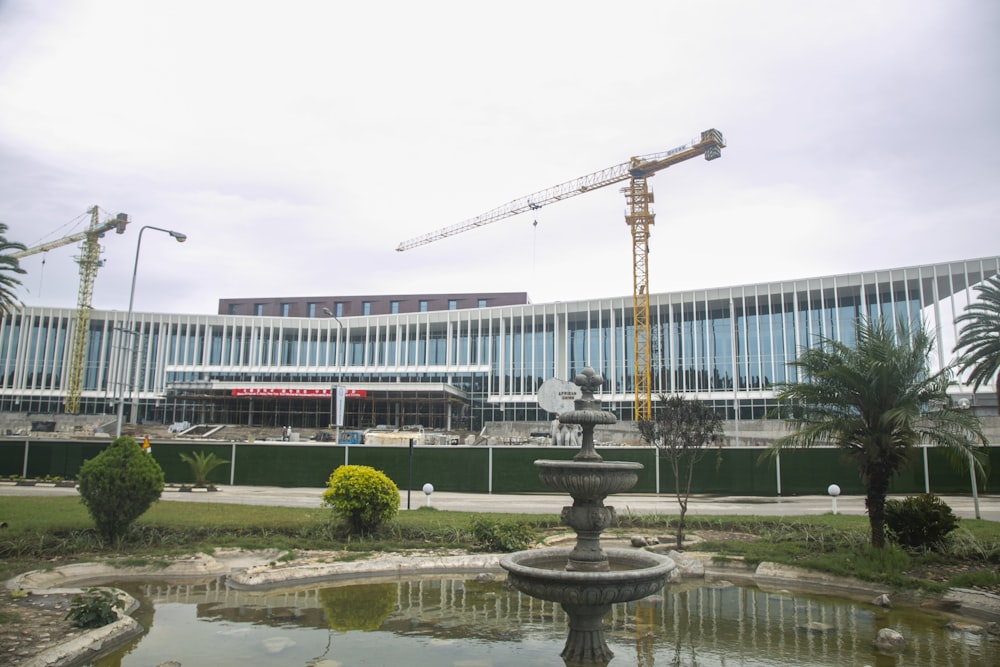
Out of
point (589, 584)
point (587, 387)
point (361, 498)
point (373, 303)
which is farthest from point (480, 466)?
point (373, 303)

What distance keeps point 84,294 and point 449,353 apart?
1788 inches

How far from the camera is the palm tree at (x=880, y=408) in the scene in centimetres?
1321

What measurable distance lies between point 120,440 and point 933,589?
15.9 meters

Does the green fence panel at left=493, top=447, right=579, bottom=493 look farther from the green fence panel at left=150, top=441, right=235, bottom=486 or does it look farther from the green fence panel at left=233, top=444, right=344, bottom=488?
the green fence panel at left=150, top=441, right=235, bottom=486

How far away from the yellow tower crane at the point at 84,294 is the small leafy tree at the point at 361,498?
7544 cm

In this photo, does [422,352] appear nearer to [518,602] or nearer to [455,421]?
[455,421]

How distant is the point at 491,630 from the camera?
9602 mm

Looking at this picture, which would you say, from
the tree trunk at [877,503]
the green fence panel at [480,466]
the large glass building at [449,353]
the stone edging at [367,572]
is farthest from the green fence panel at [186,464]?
the large glass building at [449,353]

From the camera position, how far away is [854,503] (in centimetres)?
2416

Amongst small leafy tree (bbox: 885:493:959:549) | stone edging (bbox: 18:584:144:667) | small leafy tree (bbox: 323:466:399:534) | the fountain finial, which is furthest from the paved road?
stone edging (bbox: 18:584:144:667)

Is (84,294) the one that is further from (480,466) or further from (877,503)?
(877,503)

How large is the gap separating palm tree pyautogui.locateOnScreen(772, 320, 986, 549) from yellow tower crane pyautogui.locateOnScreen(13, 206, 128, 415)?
83.6m

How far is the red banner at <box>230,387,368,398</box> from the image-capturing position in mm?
69375

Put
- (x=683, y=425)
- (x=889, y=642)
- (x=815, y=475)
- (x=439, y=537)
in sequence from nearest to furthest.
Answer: (x=889, y=642) < (x=439, y=537) < (x=683, y=425) < (x=815, y=475)
